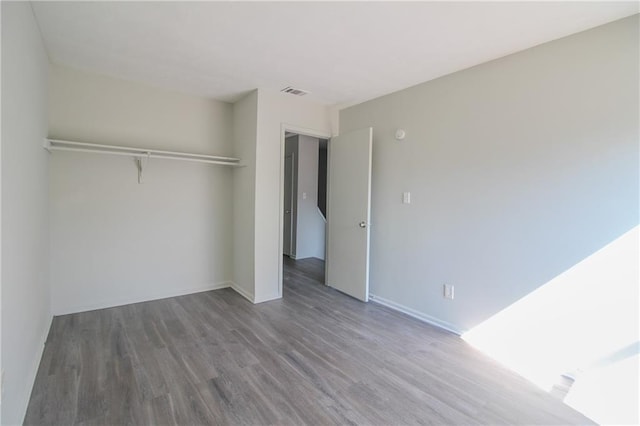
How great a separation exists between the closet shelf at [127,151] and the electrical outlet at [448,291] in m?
2.67

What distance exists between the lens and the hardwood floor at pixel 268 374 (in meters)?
1.78

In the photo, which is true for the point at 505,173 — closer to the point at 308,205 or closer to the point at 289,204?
the point at 308,205

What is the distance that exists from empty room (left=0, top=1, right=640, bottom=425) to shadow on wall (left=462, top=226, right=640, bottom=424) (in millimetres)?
13

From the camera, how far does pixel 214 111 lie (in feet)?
12.7

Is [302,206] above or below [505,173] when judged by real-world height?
below

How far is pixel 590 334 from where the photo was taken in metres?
2.08

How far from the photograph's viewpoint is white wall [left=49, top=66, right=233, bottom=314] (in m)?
3.00

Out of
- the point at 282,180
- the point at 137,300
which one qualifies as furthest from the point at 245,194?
the point at 137,300

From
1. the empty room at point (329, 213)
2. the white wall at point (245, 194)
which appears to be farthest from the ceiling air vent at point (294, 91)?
the white wall at point (245, 194)

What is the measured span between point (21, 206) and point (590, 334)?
12.0 feet

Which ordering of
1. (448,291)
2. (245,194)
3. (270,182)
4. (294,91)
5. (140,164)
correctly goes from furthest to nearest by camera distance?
(245,194), (270,182), (294,91), (140,164), (448,291)

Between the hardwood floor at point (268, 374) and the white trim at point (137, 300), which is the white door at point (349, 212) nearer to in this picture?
the hardwood floor at point (268, 374)

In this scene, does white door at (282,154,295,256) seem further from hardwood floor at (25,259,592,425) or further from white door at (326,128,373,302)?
hardwood floor at (25,259,592,425)

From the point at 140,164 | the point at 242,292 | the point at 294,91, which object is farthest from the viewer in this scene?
the point at 242,292
